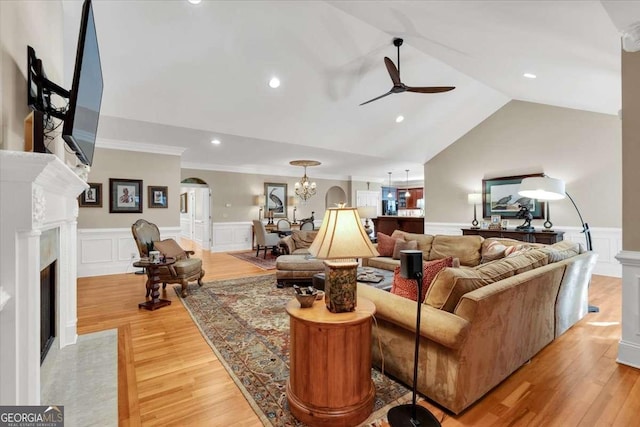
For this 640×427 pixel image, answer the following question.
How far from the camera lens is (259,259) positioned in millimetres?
7090

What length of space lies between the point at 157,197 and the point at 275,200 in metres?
3.80

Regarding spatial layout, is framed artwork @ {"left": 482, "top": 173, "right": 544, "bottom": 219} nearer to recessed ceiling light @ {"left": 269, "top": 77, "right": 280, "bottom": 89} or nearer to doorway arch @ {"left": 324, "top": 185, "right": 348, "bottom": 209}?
doorway arch @ {"left": 324, "top": 185, "right": 348, "bottom": 209}

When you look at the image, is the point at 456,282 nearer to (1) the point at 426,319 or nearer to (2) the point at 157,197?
(1) the point at 426,319

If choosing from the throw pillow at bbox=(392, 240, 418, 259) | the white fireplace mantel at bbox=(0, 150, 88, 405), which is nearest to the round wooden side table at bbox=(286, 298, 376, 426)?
the white fireplace mantel at bbox=(0, 150, 88, 405)

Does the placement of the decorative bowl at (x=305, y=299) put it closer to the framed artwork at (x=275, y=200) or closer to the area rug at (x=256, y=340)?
the area rug at (x=256, y=340)

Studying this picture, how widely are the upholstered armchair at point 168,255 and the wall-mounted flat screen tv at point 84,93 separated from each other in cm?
225

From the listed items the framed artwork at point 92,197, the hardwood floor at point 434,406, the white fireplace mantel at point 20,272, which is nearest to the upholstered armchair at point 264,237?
the framed artwork at point 92,197

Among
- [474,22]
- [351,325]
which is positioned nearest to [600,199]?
[474,22]

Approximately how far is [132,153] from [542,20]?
6.45 metres

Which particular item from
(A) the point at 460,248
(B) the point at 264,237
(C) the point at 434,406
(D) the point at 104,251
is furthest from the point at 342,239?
(B) the point at 264,237

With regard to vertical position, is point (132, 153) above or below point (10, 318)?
above

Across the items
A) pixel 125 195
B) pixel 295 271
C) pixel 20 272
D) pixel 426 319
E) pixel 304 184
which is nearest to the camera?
pixel 20 272

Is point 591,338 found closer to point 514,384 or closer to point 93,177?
point 514,384

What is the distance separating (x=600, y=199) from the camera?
5.36 metres
